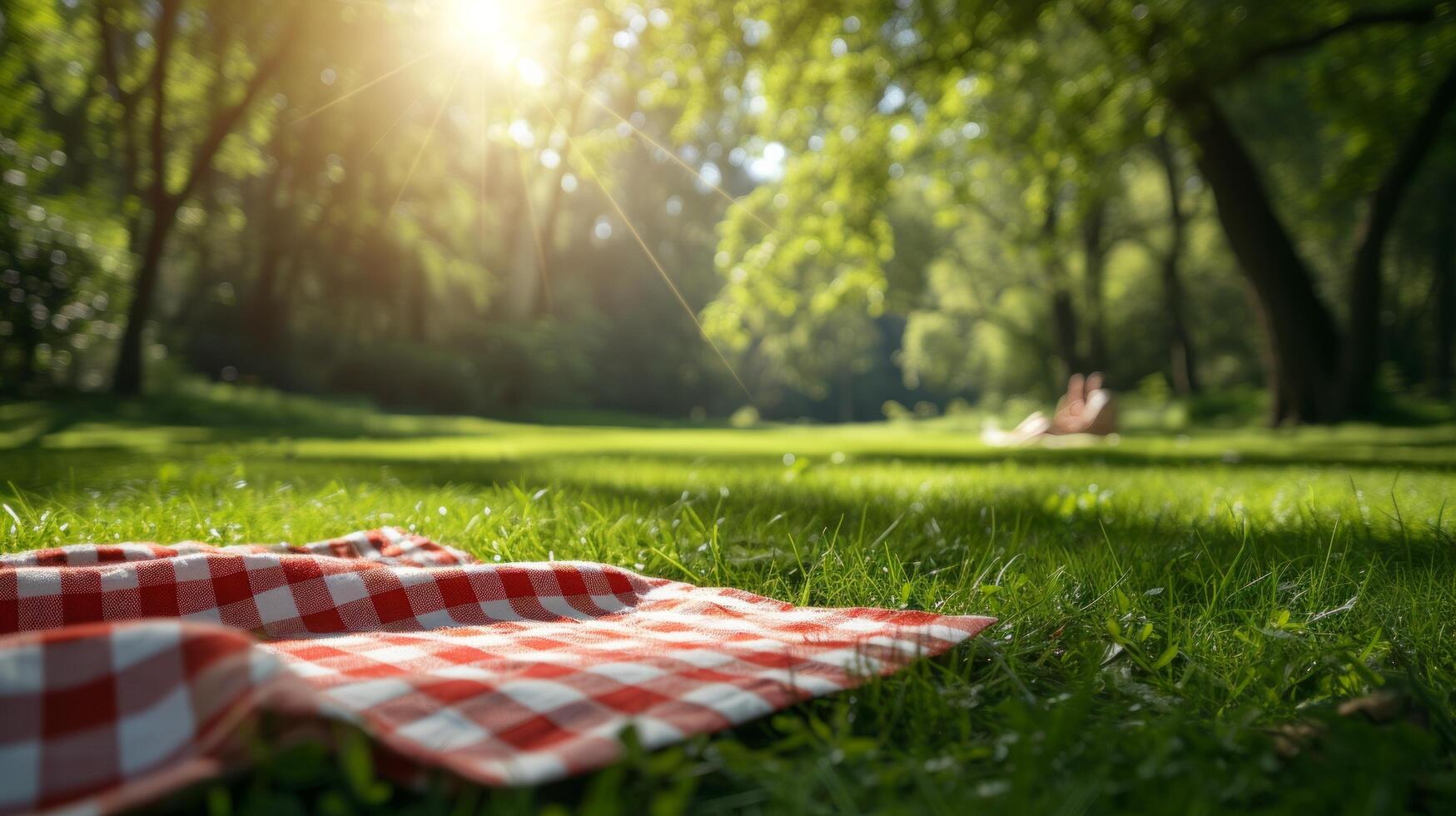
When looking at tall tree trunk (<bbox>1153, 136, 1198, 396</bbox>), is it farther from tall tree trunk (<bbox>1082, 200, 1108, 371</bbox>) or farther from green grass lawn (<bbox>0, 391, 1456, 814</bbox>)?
green grass lawn (<bbox>0, 391, 1456, 814</bbox>)

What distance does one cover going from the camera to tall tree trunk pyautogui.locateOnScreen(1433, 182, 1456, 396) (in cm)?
2195

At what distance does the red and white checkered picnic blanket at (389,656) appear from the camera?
2.89 feet

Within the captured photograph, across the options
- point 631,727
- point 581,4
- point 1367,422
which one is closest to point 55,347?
point 581,4

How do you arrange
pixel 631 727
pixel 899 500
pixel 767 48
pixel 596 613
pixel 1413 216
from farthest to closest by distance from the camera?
pixel 1413 216 < pixel 767 48 < pixel 899 500 < pixel 596 613 < pixel 631 727

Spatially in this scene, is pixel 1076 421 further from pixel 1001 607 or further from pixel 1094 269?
pixel 1001 607

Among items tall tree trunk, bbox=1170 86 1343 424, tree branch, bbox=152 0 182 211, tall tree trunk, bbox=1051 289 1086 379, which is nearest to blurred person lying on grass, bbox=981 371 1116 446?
tall tree trunk, bbox=1170 86 1343 424

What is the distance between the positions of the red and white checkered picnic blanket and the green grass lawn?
0.19 ft

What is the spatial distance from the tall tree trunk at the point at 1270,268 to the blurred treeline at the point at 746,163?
0.04m

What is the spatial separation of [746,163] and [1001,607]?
16.3m

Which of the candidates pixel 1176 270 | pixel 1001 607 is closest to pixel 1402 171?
pixel 1001 607

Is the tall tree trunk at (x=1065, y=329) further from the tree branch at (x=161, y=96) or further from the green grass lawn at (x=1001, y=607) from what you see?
the tree branch at (x=161, y=96)

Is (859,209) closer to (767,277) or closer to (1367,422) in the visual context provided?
(767,277)

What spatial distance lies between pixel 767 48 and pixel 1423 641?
7823 mm

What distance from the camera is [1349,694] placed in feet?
4.35
